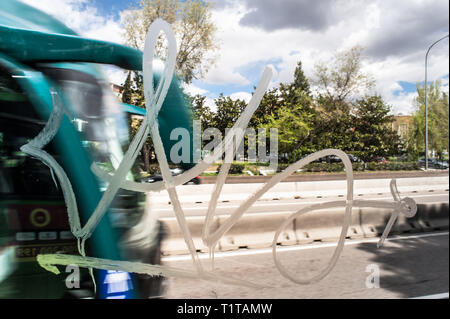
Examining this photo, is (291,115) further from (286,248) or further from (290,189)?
(286,248)

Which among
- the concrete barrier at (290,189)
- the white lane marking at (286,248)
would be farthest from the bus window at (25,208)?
the white lane marking at (286,248)

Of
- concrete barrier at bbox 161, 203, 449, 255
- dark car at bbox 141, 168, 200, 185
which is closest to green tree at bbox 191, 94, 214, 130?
dark car at bbox 141, 168, 200, 185

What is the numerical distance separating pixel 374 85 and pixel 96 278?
2167 millimetres

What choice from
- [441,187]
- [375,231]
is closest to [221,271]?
[375,231]

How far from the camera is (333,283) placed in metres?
2.19

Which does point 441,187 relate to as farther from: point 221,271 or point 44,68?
point 44,68

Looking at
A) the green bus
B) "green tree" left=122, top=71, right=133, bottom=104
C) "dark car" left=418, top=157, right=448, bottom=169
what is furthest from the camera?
"dark car" left=418, top=157, right=448, bottom=169

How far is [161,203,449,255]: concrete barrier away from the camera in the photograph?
6.40 ft

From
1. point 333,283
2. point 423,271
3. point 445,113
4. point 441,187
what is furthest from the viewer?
point 423,271

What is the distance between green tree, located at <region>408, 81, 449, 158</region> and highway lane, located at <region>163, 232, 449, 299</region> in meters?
0.81

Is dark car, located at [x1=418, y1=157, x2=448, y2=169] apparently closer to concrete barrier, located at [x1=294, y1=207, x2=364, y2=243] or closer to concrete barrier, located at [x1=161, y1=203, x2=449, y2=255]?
concrete barrier, located at [x1=161, y1=203, x2=449, y2=255]

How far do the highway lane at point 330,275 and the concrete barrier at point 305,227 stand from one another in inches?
4.2

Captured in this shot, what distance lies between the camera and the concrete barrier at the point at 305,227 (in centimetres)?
195

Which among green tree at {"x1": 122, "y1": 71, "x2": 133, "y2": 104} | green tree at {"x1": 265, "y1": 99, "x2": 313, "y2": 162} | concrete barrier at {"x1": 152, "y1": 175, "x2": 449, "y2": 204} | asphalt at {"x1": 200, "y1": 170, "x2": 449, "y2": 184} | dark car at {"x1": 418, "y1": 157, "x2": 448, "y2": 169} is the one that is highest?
green tree at {"x1": 122, "y1": 71, "x2": 133, "y2": 104}
